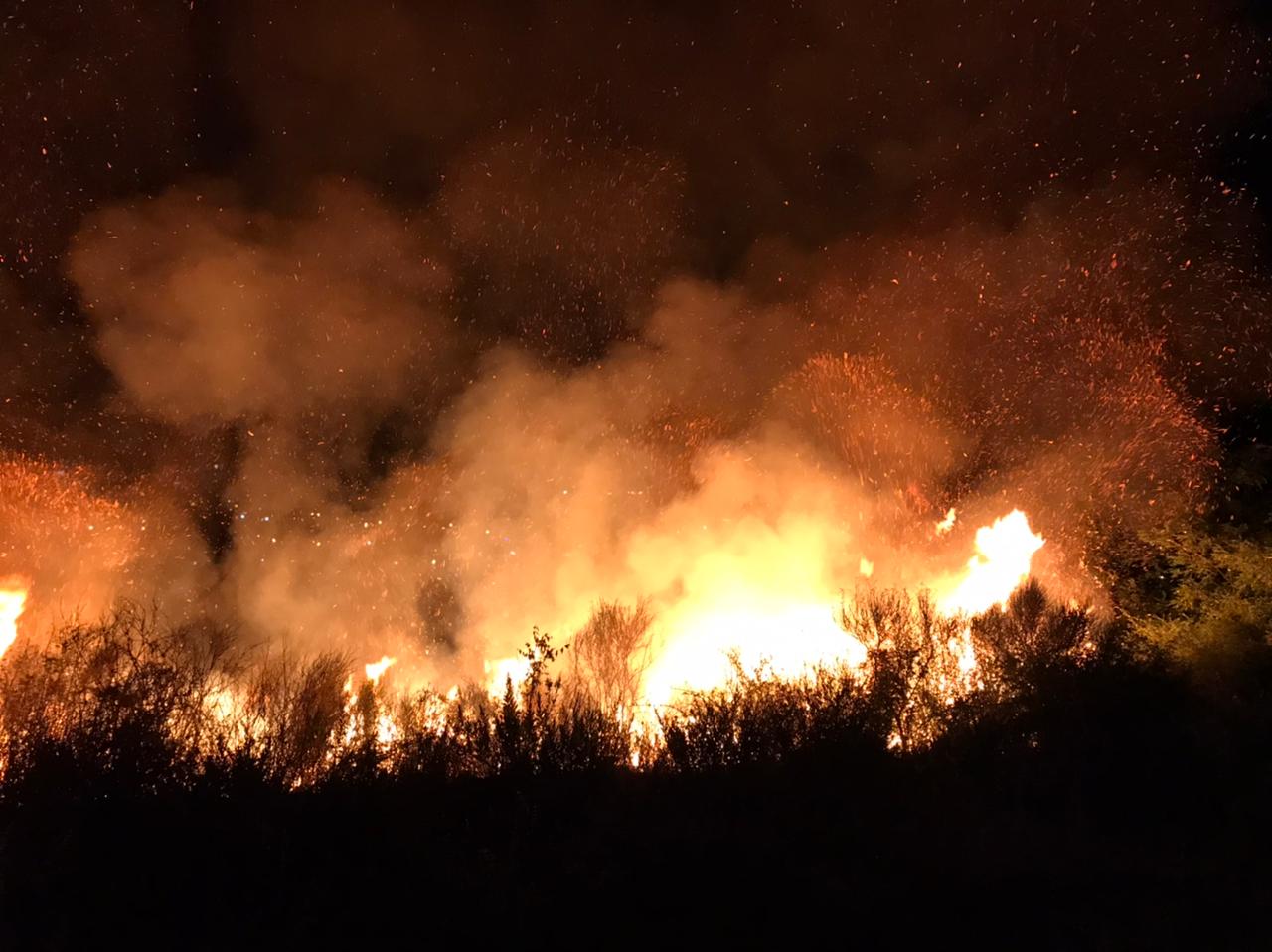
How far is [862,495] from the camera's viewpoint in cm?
1752

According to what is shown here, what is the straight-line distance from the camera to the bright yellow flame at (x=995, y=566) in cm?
1315

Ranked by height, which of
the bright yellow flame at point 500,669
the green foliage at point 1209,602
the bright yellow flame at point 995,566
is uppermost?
the bright yellow flame at point 500,669

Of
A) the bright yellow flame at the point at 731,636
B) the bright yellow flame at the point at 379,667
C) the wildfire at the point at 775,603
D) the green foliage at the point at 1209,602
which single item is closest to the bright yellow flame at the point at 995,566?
the wildfire at the point at 775,603

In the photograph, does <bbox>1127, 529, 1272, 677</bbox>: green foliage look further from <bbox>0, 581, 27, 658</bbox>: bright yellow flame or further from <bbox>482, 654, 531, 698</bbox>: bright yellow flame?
<bbox>0, 581, 27, 658</bbox>: bright yellow flame

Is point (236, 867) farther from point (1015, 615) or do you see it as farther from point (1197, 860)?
point (1015, 615)

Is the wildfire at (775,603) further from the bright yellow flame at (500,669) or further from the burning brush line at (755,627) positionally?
the bright yellow flame at (500,669)

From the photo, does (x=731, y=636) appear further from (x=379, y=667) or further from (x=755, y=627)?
(x=379, y=667)

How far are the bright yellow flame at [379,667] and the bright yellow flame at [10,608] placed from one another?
637cm

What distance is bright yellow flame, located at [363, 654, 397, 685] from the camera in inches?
731

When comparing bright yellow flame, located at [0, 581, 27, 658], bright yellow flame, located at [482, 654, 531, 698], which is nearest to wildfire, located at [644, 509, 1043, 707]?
bright yellow flame, located at [482, 654, 531, 698]

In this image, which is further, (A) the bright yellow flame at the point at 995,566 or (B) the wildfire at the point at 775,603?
(B) the wildfire at the point at 775,603

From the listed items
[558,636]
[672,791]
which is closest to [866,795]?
[672,791]

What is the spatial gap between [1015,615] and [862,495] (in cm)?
666

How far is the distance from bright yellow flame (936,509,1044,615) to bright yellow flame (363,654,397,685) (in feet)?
39.7
